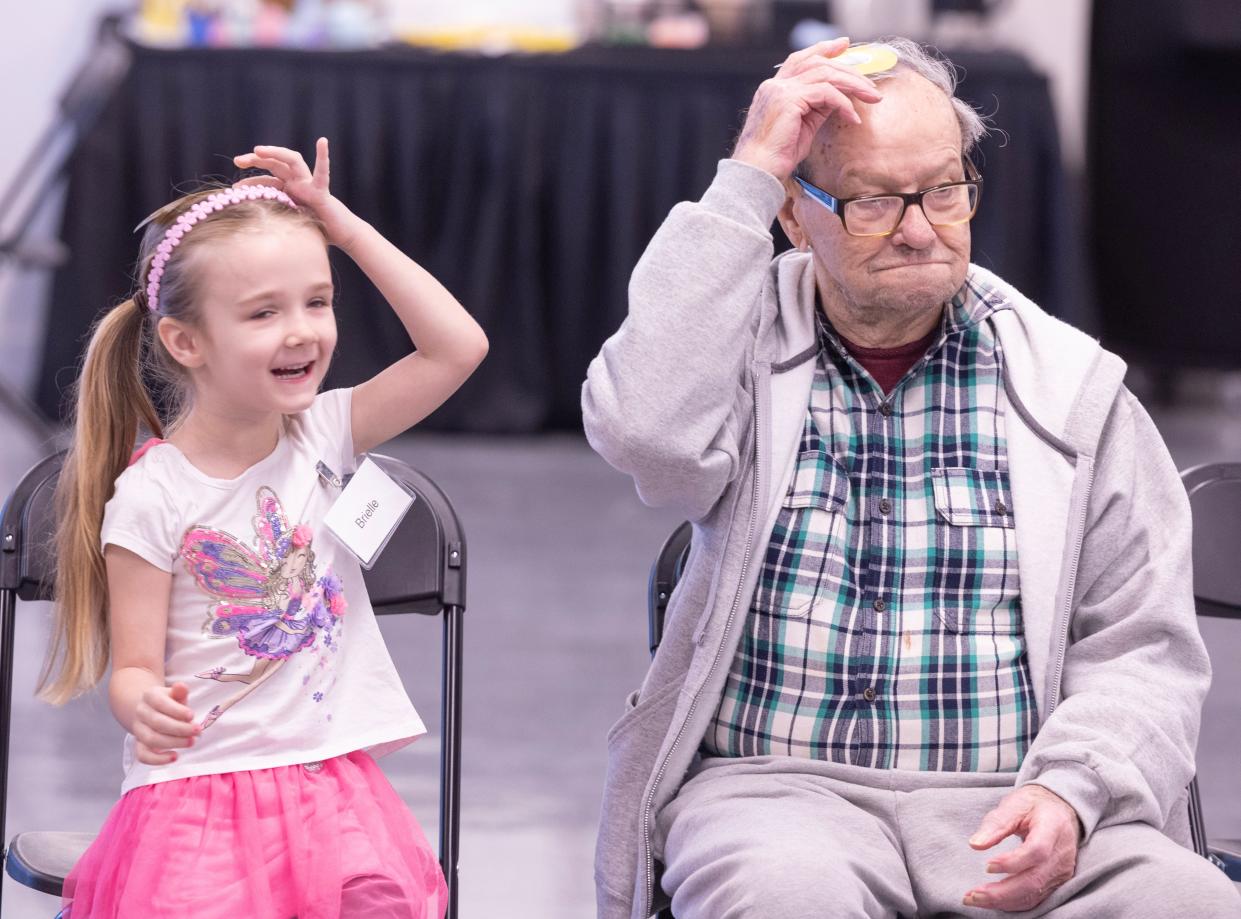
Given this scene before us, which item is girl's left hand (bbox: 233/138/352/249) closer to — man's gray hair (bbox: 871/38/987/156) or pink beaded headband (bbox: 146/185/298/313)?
pink beaded headband (bbox: 146/185/298/313)

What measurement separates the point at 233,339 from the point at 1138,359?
6.32m

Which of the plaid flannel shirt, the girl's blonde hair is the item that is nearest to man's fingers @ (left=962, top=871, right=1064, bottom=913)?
the plaid flannel shirt

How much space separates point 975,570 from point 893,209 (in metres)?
0.43

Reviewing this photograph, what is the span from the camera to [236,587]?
1795 mm

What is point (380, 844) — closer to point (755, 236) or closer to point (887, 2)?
point (755, 236)

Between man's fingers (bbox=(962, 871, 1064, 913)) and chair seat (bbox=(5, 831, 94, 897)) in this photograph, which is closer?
man's fingers (bbox=(962, 871, 1064, 913))

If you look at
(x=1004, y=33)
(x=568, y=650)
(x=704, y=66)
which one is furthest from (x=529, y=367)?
(x=1004, y=33)

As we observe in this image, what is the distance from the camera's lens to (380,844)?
1774mm

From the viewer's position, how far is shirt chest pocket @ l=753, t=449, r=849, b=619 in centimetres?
193

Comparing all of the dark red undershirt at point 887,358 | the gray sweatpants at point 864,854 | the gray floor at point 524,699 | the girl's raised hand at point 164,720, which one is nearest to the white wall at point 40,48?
the gray floor at point 524,699

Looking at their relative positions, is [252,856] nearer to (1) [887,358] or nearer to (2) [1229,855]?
(1) [887,358]

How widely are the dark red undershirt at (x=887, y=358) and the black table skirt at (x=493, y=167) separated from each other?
417 cm

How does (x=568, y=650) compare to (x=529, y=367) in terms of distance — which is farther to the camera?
(x=529, y=367)

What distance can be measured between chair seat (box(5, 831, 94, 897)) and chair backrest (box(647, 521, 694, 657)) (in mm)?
730
